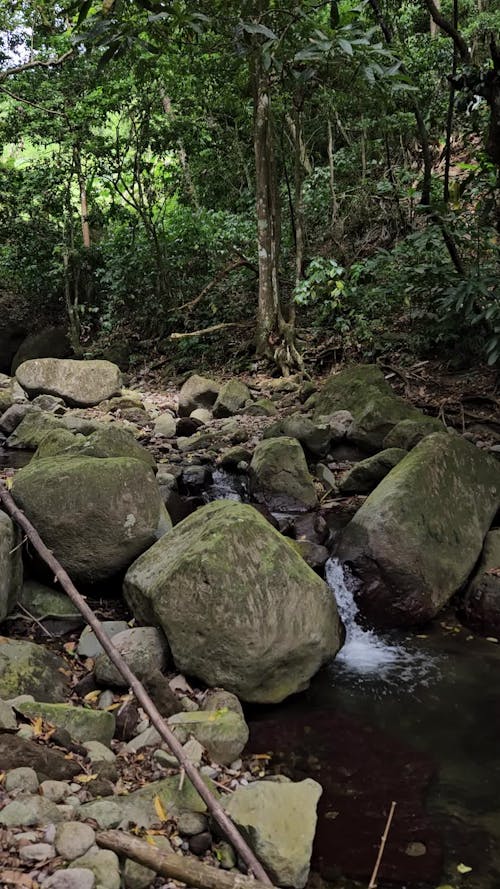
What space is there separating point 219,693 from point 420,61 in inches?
416

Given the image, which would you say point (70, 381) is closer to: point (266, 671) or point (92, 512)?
point (92, 512)

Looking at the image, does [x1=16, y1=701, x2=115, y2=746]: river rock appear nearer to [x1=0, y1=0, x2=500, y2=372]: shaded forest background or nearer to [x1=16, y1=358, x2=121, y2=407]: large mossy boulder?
[x1=0, y1=0, x2=500, y2=372]: shaded forest background

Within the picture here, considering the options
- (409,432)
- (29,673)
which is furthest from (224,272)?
(29,673)

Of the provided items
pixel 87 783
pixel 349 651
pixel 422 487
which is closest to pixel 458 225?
pixel 422 487

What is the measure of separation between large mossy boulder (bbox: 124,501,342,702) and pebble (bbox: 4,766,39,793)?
1396 mm

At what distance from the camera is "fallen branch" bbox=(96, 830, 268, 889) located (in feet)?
7.28

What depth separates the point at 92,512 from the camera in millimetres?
4598

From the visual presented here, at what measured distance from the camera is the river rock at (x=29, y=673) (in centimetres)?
352

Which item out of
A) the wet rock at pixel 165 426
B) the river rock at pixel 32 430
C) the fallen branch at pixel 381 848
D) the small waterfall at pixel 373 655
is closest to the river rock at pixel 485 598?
the small waterfall at pixel 373 655

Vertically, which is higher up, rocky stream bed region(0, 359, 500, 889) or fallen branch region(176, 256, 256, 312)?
fallen branch region(176, 256, 256, 312)

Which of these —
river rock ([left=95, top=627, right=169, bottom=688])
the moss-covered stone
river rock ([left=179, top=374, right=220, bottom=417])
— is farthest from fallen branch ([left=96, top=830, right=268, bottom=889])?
river rock ([left=179, top=374, right=220, bottom=417])

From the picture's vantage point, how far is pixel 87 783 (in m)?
2.84

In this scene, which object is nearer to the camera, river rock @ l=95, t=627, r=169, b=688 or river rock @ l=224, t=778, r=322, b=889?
river rock @ l=224, t=778, r=322, b=889

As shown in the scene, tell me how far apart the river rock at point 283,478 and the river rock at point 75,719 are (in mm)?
3486
